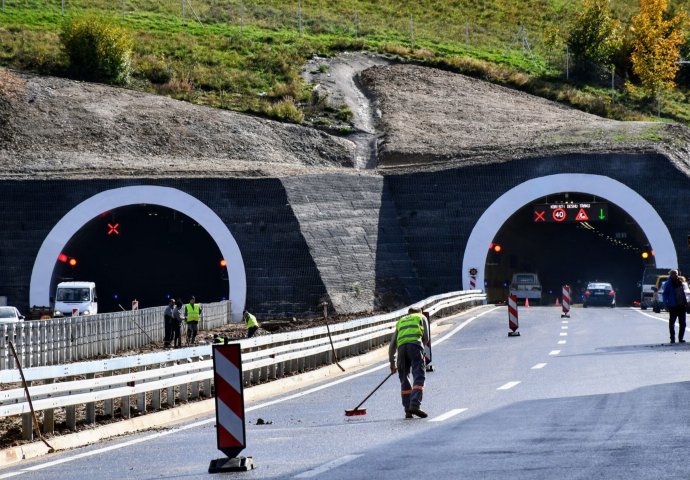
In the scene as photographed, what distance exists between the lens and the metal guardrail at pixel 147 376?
15.5 metres

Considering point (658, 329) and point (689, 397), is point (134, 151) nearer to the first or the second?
point (658, 329)

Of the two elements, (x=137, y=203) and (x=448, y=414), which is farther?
(x=137, y=203)

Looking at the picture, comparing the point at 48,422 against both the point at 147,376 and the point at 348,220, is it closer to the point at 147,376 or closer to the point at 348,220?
the point at 147,376

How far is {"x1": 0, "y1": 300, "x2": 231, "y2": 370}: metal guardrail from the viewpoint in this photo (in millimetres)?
26219

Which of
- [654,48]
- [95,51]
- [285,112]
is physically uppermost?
[654,48]

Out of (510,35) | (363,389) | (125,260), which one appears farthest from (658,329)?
(510,35)

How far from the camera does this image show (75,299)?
4612 centimetres

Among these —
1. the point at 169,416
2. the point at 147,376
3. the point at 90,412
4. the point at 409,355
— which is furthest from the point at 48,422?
the point at 409,355

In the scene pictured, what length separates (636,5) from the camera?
12150 centimetres

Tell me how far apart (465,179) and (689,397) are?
1675 inches

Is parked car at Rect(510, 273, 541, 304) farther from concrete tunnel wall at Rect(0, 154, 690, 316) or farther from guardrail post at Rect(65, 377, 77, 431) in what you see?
guardrail post at Rect(65, 377, 77, 431)

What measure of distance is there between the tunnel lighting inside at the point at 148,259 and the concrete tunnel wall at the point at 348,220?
286 cm

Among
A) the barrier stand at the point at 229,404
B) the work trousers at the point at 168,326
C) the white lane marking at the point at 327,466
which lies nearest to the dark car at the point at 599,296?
the work trousers at the point at 168,326

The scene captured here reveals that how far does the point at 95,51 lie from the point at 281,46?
54.2ft
